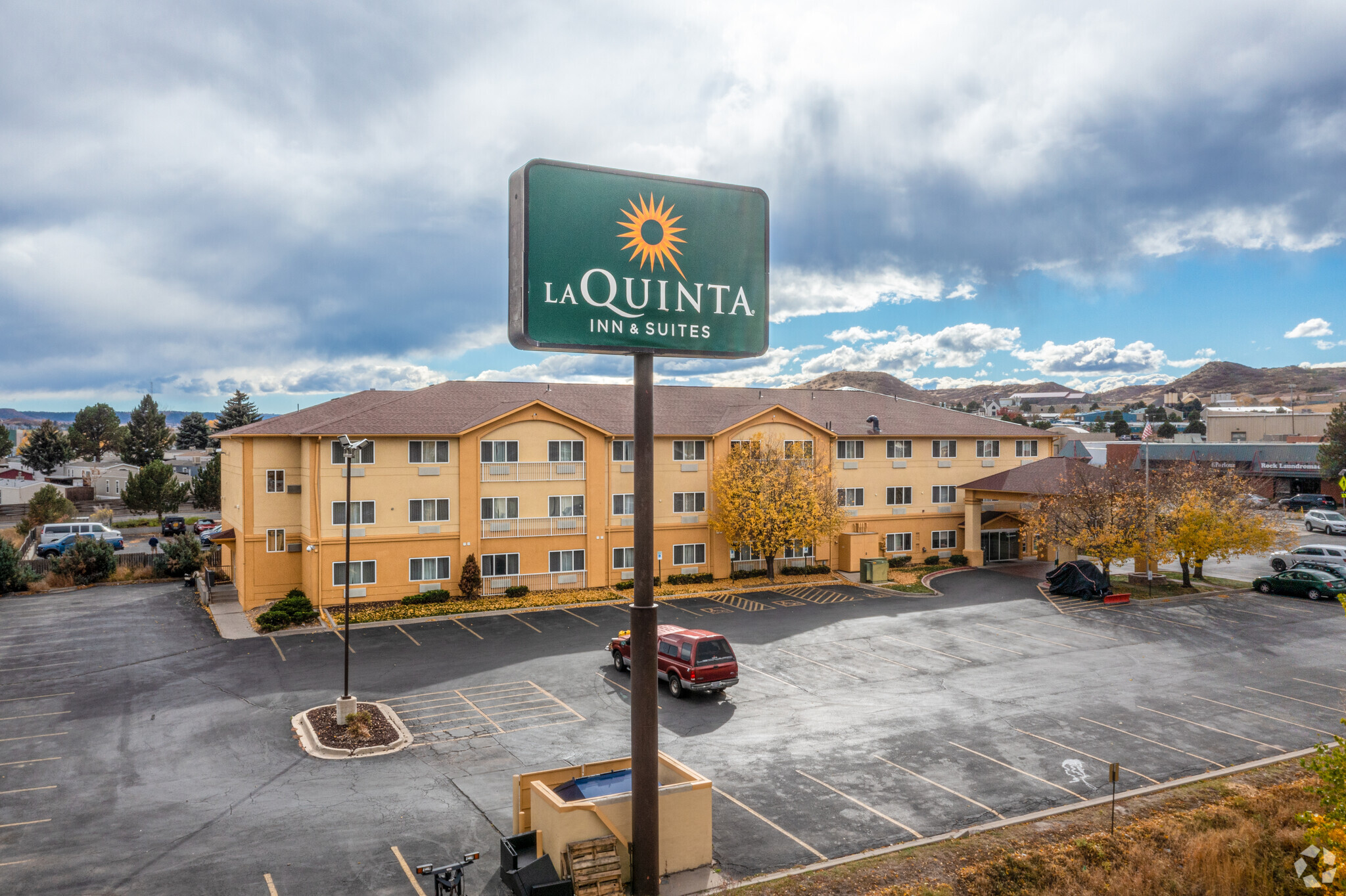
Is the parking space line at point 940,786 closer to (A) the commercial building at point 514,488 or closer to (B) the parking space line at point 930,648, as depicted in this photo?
(B) the parking space line at point 930,648

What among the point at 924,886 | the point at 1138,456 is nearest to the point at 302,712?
→ the point at 924,886

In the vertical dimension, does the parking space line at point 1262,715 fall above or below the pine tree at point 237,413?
below

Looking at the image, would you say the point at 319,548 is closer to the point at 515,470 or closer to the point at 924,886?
the point at 515,470

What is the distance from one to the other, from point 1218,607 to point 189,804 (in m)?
40.3

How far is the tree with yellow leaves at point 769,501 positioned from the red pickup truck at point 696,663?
17474 mm

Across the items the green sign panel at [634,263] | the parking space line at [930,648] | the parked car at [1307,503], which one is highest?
the green sign panel at [634,263]

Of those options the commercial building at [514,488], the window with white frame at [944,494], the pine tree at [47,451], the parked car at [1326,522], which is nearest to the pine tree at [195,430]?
the pine tree at [47,451]

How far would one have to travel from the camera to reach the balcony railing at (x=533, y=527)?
38.6m

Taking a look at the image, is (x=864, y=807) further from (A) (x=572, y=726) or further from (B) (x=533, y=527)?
(B) (x=533, y=527)

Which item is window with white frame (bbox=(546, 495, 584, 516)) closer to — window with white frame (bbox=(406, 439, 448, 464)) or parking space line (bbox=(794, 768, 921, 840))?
window with white frame (bbox=(406, 439, 448, 464))

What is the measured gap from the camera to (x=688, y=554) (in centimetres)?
4306

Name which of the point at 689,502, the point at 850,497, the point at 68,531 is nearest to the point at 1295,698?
the point at 850,497

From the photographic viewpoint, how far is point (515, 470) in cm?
3903

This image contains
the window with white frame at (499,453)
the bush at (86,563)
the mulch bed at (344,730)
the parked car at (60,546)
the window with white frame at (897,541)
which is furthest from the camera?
the parked car at (60,546)
